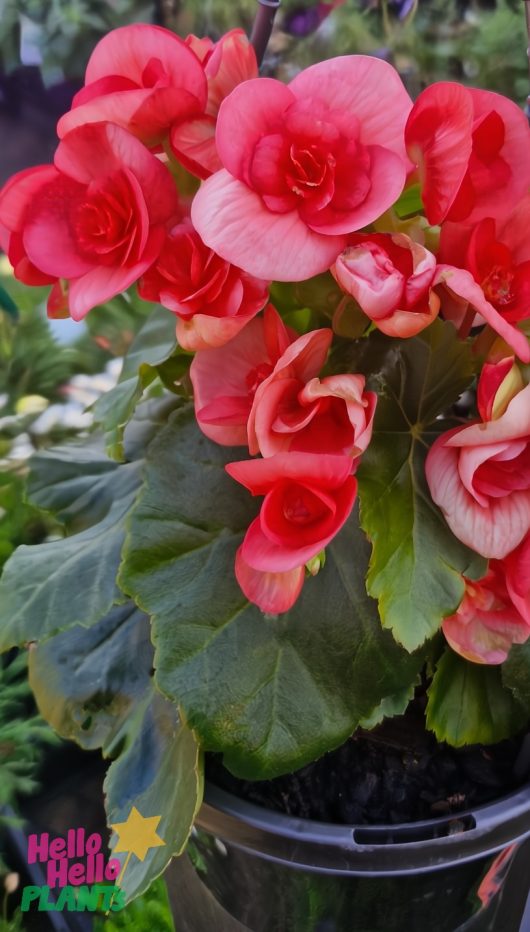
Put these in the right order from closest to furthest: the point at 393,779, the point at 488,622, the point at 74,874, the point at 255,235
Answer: the point at 255,235 < the point at 488,622 < the point at 393,779 < the point at 74,874

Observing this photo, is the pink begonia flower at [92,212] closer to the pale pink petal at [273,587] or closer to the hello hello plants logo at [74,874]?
the pale pink petal at [273,587]

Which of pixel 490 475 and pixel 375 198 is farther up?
pixel 375 198

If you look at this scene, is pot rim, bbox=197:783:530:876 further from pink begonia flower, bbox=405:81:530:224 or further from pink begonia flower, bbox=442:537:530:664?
pink begonia flower, bbox=405:81:530:224

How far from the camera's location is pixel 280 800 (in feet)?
1.91

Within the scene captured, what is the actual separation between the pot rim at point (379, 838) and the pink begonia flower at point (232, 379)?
0.27 m

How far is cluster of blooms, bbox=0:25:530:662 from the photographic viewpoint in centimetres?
35

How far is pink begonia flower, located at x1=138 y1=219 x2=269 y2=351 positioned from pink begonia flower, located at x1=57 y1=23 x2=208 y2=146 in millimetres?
52

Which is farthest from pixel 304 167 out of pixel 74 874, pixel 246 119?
pixel 74 874

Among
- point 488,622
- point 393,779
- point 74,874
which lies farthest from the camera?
point 74,874


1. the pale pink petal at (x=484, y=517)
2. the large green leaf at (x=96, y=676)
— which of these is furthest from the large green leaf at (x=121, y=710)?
the pale pink petal at (x=484, y=517)

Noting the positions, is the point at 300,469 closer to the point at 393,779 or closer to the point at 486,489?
the point at 486,489

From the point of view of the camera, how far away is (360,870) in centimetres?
52

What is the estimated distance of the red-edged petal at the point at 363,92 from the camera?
356mm

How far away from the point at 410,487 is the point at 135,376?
21 centimetres
